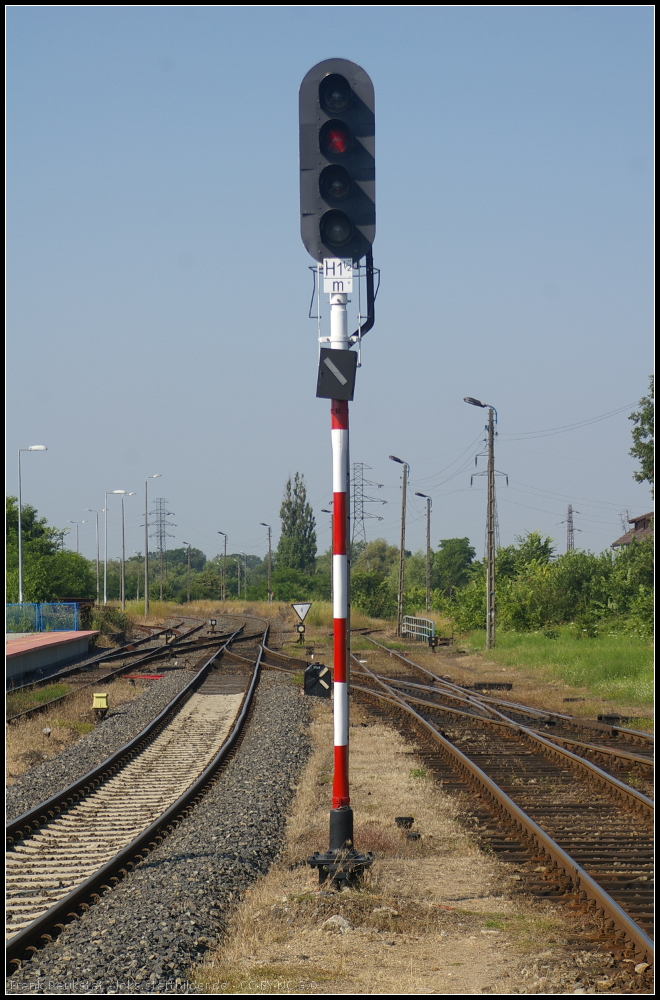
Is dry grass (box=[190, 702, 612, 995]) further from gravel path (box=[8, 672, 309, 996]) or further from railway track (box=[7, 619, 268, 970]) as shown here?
railway track (box=[7, 619, 268, 970])

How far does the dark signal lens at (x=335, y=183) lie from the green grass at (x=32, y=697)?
564 inches

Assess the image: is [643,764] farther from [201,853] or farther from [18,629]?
[18,629]

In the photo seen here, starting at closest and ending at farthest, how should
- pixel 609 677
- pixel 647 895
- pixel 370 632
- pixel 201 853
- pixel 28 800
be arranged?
pixel 647 895 < pixel 201 853 < pixel 28 800 < pixel 609 677 < pixel 370 632

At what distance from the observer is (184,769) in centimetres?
1366

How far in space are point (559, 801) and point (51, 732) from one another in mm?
9381

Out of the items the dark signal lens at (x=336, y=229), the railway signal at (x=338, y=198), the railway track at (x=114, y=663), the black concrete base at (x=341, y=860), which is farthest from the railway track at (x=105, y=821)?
the dark signal lens at (x=336, y=229)

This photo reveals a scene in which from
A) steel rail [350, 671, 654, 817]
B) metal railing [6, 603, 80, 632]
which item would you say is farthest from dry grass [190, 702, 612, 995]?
metal railing [6, 603, 80, 632]

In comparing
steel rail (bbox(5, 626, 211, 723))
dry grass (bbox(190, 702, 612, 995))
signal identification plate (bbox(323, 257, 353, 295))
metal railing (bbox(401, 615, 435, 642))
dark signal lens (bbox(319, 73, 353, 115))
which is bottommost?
metal railing (bbox(401, 615, 435, 642))

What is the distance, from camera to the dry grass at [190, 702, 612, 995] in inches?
218

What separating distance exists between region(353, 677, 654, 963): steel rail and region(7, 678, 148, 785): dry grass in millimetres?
6115

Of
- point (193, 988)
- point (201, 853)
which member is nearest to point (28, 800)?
point (201, 853)

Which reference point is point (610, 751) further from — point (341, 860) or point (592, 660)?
point (592, 660)

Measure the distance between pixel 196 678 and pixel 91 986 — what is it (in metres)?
19.3

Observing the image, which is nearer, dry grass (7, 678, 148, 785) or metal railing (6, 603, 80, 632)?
A: dry grass (7, 678, 148, 785)
